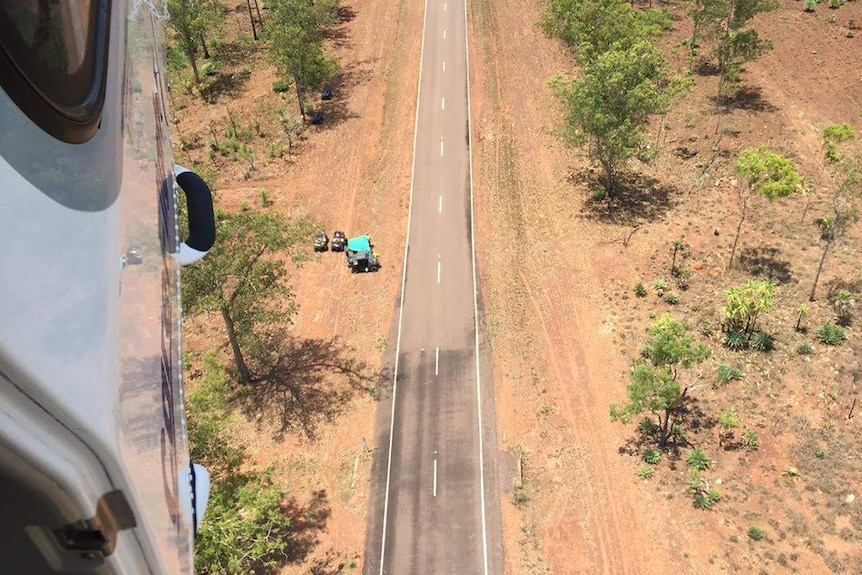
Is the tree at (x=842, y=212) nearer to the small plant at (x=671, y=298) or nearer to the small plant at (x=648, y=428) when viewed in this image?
the small plant at (x=671, y=298)

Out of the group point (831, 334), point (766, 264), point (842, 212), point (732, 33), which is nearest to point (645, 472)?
point (831, 334)

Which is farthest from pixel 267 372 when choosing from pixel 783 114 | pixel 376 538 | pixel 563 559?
pixel 783 114

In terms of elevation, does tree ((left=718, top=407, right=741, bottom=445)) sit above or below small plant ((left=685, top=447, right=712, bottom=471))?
above

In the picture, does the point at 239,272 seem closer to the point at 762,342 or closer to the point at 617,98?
the point at 617,98

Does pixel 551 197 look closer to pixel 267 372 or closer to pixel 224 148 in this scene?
pixel 267 372

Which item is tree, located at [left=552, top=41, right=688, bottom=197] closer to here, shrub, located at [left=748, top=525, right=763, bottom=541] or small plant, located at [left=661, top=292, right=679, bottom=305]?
small plant, located at [left=661, top=292, right=679, bottom=305]

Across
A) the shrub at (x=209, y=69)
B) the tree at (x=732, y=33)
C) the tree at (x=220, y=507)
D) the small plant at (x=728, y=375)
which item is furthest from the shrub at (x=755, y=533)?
the shrub at (x=209, y=69)

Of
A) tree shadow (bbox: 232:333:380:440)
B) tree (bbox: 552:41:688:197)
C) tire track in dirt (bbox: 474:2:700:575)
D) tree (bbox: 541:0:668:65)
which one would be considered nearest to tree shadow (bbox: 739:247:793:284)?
tire track in dirt (bbox: 474:2:700:575)
